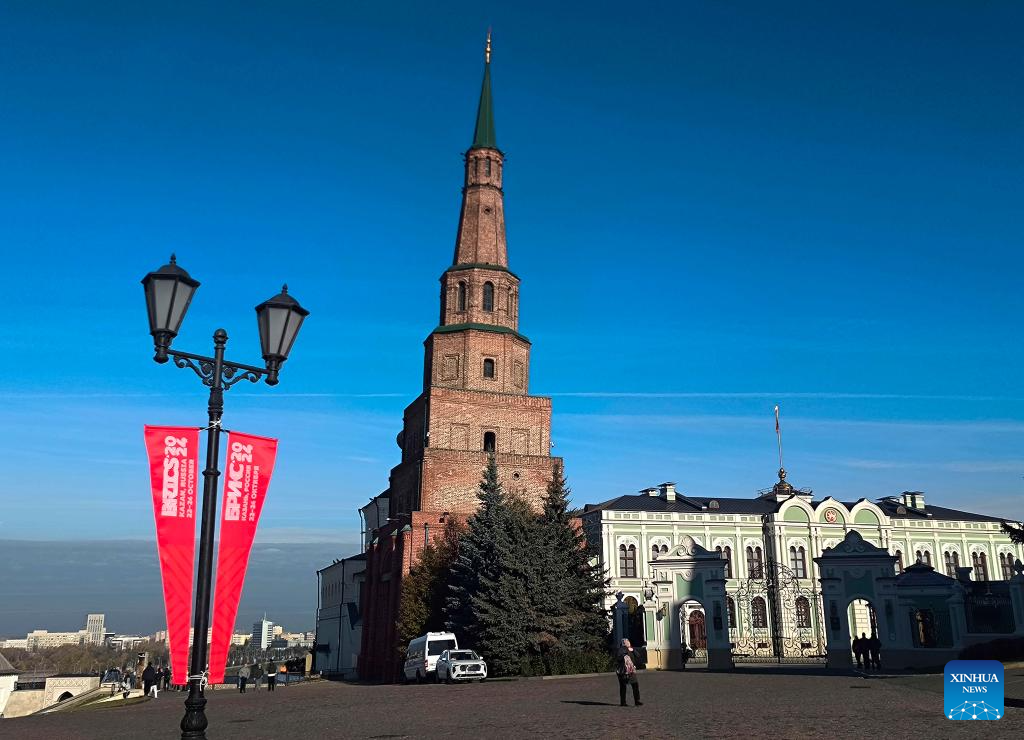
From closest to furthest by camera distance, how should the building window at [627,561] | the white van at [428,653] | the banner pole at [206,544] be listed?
the banner pole at [206,544] < the white van at [428,653] < the building window at [627,561]

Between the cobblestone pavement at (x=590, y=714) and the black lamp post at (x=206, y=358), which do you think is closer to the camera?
the black lamp post at (x=206, y=358)

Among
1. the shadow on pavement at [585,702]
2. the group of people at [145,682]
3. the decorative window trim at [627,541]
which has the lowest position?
the group of people at [145,682]

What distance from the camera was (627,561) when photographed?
5256 cm

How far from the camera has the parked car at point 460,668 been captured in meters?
28.4

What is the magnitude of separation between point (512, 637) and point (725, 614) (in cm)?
831

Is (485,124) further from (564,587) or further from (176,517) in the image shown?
(176,517)

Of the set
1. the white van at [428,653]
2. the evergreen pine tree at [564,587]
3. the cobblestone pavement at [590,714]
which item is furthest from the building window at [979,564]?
the white van at [428,653]

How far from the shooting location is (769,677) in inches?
1013

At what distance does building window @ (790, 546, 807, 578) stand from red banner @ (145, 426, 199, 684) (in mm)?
51370

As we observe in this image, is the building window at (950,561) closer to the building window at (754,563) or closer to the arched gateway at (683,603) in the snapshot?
the building window at (754,563)

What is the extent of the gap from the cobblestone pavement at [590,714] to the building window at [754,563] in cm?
3122

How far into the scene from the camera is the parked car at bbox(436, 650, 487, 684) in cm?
2841

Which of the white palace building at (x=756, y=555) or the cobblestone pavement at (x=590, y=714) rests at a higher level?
the white palace building at (x=756, y=555)

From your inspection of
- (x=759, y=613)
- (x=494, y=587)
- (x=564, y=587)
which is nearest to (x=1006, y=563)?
(x=759, y=613)
